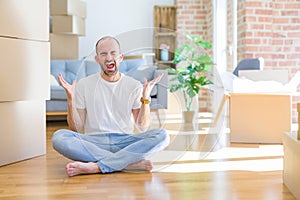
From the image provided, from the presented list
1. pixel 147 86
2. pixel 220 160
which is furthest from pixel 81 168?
pixel 220 160

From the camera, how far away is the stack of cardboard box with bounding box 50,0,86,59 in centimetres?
543

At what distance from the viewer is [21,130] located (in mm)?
2611

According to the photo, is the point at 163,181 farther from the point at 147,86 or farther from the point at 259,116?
the point at 259,116

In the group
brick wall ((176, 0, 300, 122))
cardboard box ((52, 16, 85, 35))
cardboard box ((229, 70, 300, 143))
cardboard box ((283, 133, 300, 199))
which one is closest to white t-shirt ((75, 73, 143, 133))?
cardboard box ((283, 133, 300, 199))

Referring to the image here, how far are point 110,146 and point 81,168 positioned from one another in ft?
0.67

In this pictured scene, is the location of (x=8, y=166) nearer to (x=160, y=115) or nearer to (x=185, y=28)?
(x=160, y=115)

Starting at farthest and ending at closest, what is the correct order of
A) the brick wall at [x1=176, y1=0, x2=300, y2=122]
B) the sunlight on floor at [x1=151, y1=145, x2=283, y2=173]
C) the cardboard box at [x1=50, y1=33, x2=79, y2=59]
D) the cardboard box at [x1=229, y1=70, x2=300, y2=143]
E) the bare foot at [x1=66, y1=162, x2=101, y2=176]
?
the cardboard box at [x1=50, y1=33, x2=79, y2=59], the brick wall at [x1=176, y1=0, x2=300, y2=122], the cardboard box at [x1=229, y1=70, x2=300, y2=143], the sunlight on floor at [x1=151, y1=145, x2=283, y2=173], the bare foot at [x1=66, y1=162, x2=101, y2=176]

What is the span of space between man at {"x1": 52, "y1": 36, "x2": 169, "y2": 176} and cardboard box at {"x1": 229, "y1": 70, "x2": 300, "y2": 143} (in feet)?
3.65

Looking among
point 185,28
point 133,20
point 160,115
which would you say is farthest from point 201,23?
point 160,115

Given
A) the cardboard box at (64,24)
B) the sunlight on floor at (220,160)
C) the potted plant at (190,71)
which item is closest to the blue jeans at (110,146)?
the sunlight on floor at (220,160)

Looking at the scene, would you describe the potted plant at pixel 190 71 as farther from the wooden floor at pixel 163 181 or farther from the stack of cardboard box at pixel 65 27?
the stack of cardboard box at pixel 65 27

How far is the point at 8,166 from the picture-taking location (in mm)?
2471

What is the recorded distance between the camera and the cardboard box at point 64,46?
5.53 metres

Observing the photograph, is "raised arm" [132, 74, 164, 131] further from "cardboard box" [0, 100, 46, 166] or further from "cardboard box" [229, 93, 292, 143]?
"cardboard box" [229, 93, 292, 143]
